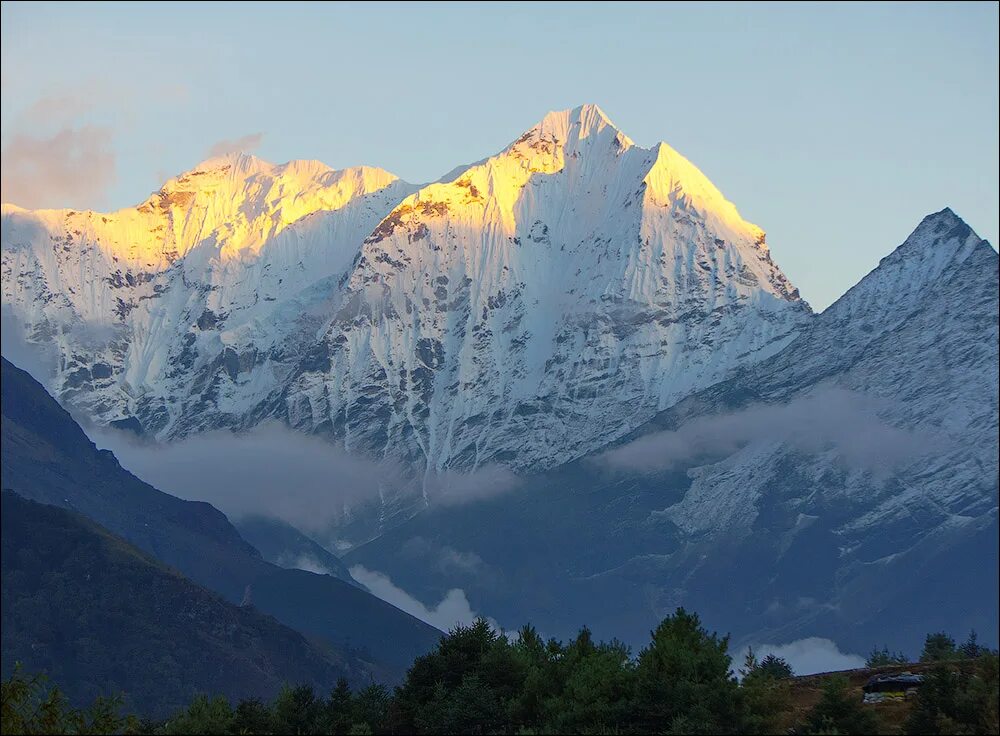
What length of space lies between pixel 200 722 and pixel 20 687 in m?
18.1

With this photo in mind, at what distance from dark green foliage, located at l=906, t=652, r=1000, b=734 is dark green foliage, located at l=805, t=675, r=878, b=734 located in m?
3.87

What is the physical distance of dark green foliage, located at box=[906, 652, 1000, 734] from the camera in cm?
11944

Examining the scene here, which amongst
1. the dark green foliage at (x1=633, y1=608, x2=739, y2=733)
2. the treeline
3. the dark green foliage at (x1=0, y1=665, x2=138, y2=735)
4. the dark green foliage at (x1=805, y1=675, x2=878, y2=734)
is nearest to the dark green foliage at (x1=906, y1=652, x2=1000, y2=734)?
the treeline

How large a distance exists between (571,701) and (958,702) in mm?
30144

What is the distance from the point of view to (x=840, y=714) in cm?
12506

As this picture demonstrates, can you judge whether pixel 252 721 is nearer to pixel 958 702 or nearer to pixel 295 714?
pixel 295 714

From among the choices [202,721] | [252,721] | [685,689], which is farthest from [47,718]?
[685,689]

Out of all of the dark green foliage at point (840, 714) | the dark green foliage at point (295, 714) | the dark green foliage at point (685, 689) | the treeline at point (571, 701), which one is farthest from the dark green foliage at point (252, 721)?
the dark green foliage at point (840, 714)

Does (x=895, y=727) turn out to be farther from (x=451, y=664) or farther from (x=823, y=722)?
(x=451, y=664)

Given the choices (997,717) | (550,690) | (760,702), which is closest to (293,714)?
(550,690)

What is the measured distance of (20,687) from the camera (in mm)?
A: 123312

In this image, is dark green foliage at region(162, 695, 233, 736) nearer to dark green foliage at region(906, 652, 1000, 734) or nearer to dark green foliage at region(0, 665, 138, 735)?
dark green foliage at region(0, 665, 138, 735)

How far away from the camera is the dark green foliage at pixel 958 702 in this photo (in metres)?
119

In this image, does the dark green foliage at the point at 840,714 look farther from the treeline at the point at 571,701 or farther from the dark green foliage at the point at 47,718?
the dark green foliage at the point at 47,718
